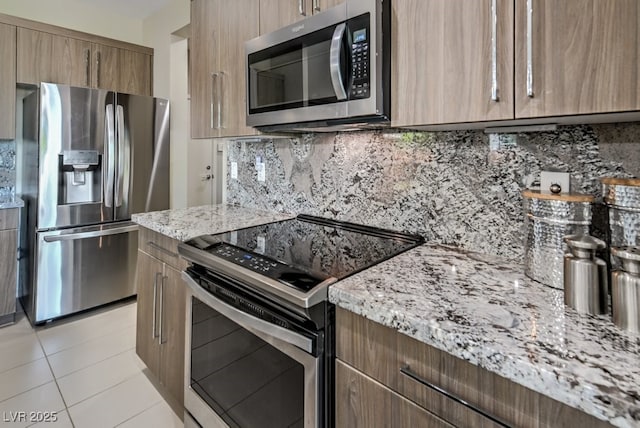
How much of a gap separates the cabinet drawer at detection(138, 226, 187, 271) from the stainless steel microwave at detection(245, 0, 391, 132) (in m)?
0.70

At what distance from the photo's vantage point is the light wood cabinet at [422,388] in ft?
1.99

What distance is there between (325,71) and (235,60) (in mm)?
686

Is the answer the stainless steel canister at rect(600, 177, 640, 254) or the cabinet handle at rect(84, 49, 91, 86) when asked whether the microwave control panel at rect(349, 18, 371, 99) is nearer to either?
the stainless steel canister at rect(600, 177, 640, 254)

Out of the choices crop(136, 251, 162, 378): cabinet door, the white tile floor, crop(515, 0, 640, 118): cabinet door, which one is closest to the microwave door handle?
crop(515, 0, 640, 118): cabinet door

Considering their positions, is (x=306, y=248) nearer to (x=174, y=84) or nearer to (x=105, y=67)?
(x=174, y=84)

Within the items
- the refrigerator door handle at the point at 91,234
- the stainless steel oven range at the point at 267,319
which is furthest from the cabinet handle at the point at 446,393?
the refrigerator door handle at the point at 91,234

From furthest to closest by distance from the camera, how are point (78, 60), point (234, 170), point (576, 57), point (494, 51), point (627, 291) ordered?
1. point (78, 60)
2. point (234, 170)
3. point (494, 51)
4. point (576, 57)
5. point (627, 291)

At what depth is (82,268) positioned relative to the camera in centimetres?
274

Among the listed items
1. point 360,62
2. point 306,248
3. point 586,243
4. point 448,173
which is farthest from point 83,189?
point 586,243

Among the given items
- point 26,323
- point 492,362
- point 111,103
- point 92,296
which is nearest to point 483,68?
point 492,362

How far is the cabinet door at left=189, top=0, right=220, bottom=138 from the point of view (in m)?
1.84

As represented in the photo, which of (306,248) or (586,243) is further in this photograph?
(306,248)

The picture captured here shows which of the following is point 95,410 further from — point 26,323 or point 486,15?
point 486,15

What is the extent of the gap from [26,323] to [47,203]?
0.98m
